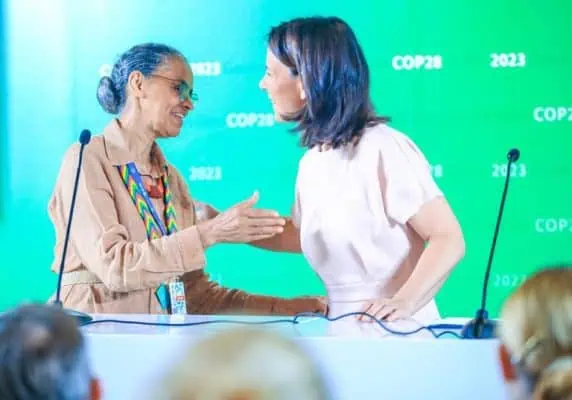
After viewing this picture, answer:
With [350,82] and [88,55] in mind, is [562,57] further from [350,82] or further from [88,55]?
[88,55]

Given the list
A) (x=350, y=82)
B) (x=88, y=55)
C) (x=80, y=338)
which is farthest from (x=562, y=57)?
(x=80, y=338)

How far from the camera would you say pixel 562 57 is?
3.49 m

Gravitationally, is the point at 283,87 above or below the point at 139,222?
above

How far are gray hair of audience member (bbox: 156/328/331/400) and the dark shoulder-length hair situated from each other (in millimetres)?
1820

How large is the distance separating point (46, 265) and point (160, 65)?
3.07 ft

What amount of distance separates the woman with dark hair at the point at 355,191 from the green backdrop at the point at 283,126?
828 mm

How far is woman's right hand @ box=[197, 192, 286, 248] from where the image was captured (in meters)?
2.92

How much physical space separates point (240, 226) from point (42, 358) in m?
1.87

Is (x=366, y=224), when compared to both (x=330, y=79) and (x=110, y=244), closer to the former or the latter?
(x=330, y=79)

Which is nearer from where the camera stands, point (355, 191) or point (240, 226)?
point (355, 191)

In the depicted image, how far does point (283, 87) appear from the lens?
2840 mm

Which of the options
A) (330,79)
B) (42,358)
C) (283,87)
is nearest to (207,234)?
(283,87)

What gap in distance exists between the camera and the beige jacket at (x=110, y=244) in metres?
2.85

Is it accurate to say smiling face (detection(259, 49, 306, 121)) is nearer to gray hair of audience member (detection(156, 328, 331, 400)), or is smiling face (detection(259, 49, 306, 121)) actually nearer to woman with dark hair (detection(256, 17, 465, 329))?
woman with dark hair (detection(256, 17, 465, 329))
